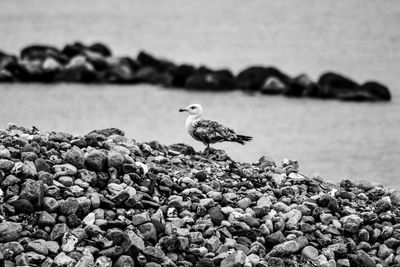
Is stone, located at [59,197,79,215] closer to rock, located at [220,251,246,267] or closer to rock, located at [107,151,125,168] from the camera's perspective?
rock, located at [107,151,125,168]

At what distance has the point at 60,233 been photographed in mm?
8367

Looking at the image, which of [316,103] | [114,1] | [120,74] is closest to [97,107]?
[120,74]

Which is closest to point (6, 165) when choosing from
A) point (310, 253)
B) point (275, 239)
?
point (275, 239)

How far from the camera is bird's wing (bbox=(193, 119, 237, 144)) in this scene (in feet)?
37.7

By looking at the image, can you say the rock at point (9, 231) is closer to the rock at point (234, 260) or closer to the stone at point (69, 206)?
the stone at point (69, 206)

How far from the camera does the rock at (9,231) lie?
8.14 meters

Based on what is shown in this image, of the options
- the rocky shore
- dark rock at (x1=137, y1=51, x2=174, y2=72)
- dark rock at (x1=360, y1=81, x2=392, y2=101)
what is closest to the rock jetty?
dark rock at (x1=360, y1=81, x2=392, y2=101)

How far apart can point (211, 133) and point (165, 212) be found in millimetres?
2615

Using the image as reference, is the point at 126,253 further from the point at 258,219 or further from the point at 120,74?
the point at 120,74

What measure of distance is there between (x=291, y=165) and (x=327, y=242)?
2022mm

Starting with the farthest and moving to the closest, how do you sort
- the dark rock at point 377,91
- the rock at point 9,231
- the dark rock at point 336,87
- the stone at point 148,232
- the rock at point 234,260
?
the dark rock at point 336,87 < the dark rock at point 377,91 < the stone at point 148,232 < the rock at point 234,260 < the rock at point 9,231

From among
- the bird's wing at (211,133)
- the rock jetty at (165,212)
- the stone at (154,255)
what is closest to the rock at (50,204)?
the rock jetty at (165,212)

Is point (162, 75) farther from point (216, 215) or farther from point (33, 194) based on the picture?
point (33, 194)

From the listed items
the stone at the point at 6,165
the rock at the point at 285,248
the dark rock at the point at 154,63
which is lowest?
the rock at the point at 285,248
